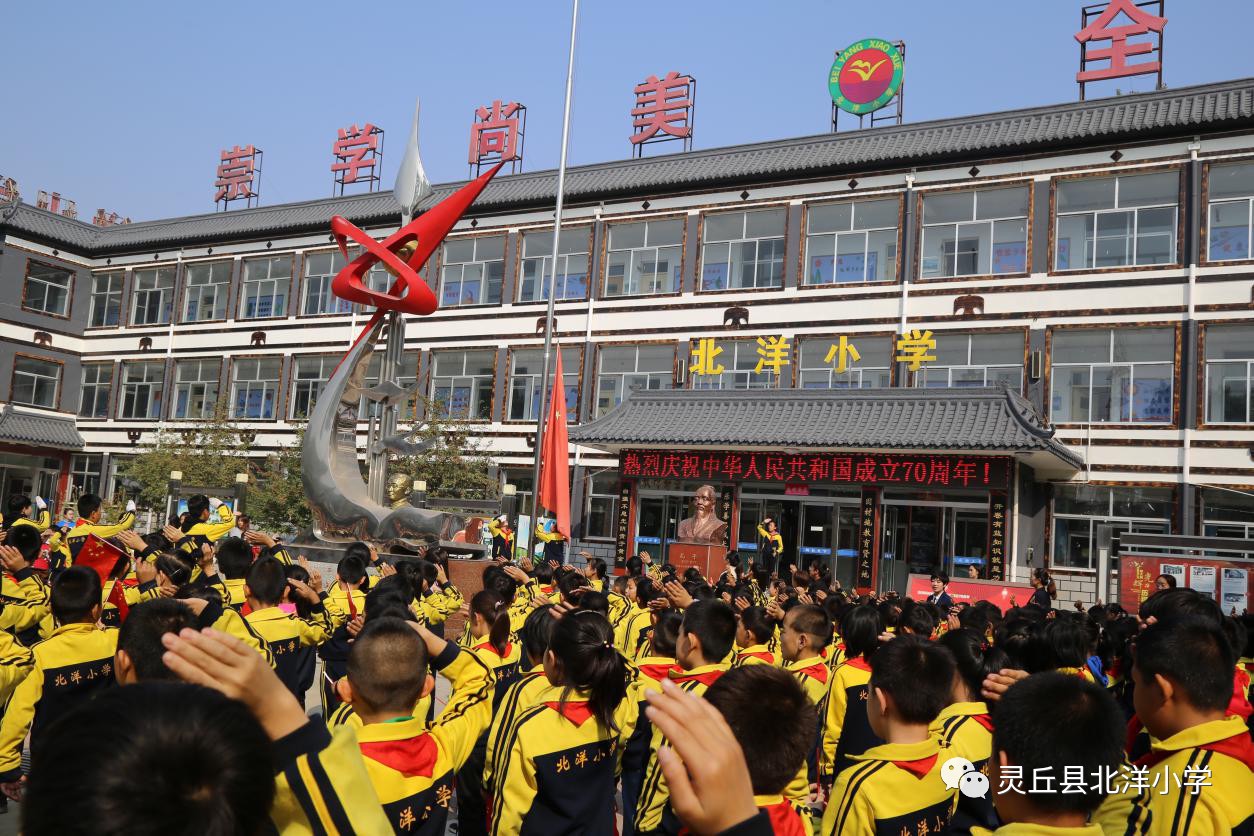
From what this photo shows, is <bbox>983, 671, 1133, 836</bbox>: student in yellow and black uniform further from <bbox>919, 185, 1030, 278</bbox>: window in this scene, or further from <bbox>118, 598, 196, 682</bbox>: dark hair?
<bbox>919, 185, 1030, 278</bbox>: window

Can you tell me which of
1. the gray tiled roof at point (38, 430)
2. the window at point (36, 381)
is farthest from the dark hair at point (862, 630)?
the window at point (36, 381)

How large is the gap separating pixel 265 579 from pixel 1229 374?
61.6ft

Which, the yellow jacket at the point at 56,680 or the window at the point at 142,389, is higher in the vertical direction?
the window at the point at 142,389

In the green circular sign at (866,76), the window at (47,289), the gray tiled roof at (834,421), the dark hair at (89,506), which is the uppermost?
the green circular sign at (866,76)

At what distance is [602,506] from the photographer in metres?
24.6

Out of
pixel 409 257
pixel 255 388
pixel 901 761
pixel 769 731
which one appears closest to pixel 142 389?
pixel 255 388

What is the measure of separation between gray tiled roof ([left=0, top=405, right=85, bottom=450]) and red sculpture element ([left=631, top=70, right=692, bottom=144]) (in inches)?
824

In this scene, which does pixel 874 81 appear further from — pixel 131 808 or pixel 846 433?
pixel 131 808

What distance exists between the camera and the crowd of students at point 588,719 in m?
→ 1.32

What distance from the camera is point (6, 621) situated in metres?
5.40

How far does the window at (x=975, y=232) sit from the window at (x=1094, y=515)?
4804mm

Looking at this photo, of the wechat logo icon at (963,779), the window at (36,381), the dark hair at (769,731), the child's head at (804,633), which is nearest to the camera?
the dark hair at (769,731)

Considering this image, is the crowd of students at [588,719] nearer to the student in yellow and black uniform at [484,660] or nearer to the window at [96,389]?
the student in yellow and black uniform at [484,660]

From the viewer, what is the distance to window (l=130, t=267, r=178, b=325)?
1312 inches
